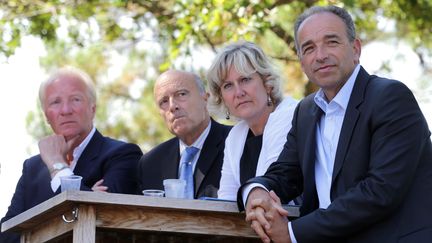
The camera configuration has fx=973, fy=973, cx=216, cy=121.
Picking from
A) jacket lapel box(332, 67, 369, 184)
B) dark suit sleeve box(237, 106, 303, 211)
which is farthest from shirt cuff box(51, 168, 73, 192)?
jacket lapel box(332, 67, 369, 184)

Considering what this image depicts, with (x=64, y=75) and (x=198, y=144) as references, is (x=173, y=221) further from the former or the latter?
(x=64, y=75)

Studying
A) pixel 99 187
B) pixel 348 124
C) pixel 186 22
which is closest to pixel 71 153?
pixel 99 187

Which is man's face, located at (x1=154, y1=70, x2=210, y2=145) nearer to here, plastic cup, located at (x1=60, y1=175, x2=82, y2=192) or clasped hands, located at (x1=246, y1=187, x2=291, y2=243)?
plastic cup, located at (x1=60, y1=175, x2=82, y2=192)

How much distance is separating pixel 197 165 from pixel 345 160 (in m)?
1.82

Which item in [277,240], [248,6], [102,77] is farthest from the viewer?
[102,77]

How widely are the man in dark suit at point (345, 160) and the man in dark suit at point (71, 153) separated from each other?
1.58 m

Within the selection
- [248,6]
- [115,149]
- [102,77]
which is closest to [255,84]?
[115,149]

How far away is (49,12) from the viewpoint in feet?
36.7

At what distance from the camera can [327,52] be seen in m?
4.42

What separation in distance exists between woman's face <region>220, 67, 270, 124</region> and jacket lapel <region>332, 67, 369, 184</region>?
1.20 m

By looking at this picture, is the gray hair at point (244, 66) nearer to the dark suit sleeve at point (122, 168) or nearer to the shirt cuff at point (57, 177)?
the dark suit sleeve at point (122, 168)

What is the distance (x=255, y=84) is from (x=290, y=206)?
1.21 meters

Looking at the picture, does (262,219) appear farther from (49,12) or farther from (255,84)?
(49,12)

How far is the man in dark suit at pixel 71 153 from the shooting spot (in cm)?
599
